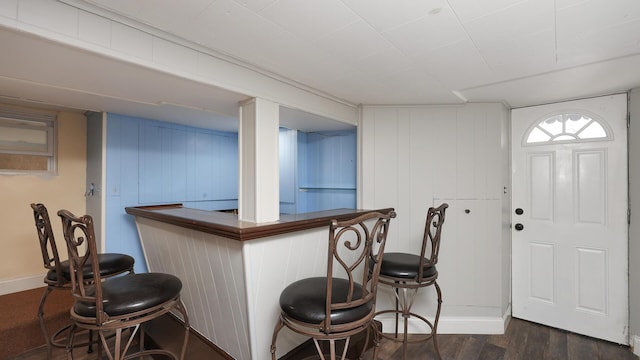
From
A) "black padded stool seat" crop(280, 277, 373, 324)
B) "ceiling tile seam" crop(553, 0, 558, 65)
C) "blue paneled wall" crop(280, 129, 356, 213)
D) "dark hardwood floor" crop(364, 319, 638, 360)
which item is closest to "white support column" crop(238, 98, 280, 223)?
"black padded stool seat" crop(280, 277, 373, 324)

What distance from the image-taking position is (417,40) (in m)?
1.49

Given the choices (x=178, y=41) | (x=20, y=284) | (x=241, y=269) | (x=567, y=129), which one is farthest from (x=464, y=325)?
(x=20, y=284)

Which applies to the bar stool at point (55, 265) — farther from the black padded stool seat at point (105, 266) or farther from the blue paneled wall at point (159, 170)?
the blue paneled wall at point (159, 170)

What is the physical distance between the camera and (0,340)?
2.13 m

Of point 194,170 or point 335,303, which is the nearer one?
point 335,303

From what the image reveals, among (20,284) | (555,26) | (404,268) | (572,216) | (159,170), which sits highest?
(555,26)

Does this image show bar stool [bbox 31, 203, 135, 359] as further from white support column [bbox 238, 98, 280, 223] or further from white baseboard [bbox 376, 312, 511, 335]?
white baseboard [bbox 376, 312, 511, 335]

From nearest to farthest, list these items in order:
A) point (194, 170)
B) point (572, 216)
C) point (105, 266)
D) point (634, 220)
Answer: point (105, 266) → point (634, 220) → point (572, 216) → point (194, 170)

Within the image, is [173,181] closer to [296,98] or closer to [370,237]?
[296,98]

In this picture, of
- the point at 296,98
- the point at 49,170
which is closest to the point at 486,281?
the point at 296,98

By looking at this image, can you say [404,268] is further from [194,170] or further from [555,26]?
[194,170]

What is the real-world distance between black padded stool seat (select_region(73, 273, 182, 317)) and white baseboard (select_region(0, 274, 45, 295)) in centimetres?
262

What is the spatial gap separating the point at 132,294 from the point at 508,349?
2.66 meters

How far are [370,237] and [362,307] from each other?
0.36 meters
